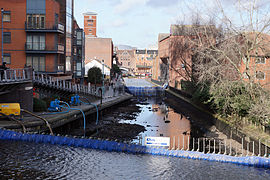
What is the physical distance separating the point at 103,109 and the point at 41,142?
22.8 m

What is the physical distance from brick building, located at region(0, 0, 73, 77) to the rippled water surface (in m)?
21.3

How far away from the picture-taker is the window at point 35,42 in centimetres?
4147

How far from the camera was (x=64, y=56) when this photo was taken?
4647 cm

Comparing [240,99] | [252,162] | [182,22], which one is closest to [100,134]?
[240,99]

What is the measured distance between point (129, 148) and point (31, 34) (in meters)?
25.4

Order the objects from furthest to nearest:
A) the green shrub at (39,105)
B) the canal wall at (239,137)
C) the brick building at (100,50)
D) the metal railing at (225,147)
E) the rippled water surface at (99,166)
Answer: the brick building at (100,50), the green shrub at (39,105), the canal wall at (239,137), the metal railing at (225,147), the rippled water surface at (99,166)

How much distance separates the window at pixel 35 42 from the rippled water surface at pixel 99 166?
71.2ft

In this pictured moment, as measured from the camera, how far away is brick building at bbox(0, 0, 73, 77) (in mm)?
41344

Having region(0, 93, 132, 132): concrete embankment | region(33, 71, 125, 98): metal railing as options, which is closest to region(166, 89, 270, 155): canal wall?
region(0, 93, 132, 132): concrete embankment

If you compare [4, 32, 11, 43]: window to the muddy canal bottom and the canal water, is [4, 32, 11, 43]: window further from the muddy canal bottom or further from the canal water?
the canal water

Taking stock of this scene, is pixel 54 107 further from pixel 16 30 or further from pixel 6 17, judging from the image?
pixel 6 17

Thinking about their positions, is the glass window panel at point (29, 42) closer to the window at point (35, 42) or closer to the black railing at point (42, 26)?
the window at point (35, 42)

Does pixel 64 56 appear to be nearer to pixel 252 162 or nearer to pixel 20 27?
pixel 20 27

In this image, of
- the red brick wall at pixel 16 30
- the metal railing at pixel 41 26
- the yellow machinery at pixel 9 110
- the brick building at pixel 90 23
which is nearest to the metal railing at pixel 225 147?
the yellow machinery at pixel 9 110
